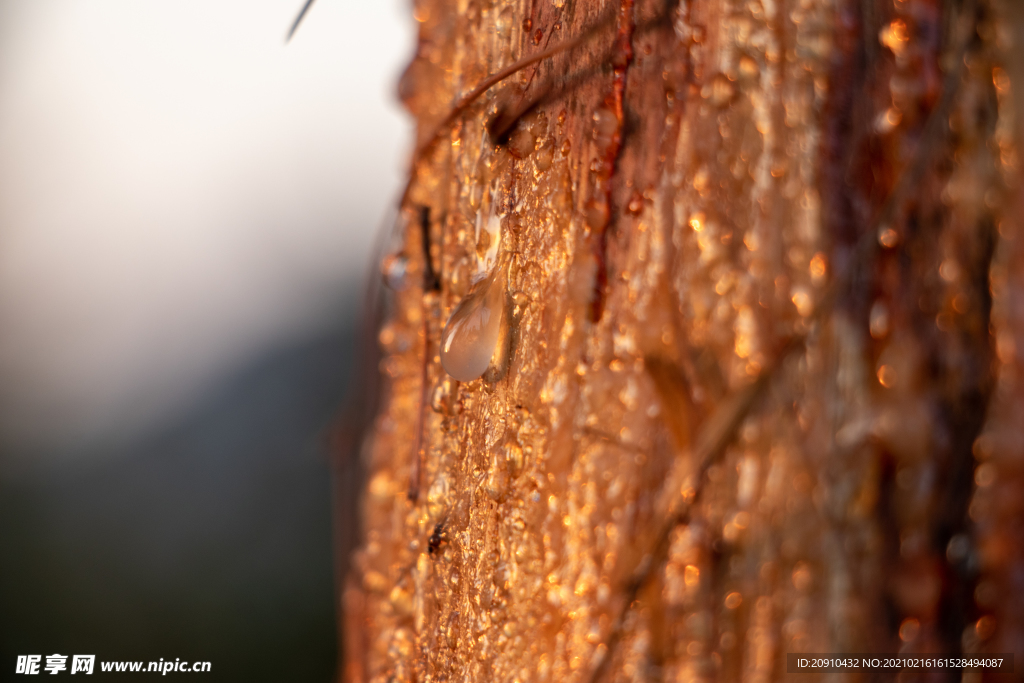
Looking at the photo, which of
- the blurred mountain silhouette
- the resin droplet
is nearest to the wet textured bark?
the resin droplet

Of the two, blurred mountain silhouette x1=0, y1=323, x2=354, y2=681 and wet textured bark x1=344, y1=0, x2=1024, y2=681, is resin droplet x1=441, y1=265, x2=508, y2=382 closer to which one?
wet textured bark x1=344, y1=0, x2=1024, y2=681

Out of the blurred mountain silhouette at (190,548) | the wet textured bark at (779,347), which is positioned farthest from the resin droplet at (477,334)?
the blurred mountain silhouette at (190,548)

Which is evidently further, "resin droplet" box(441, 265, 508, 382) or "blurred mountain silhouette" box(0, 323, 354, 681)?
"blurred mountain silhouette" box(0, 323, 354, 681)

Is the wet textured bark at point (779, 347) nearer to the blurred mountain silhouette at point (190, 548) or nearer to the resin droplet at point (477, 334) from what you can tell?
the resin droplet at point (477, 334)

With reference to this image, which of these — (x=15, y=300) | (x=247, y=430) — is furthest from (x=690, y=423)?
(x=15, y=300)

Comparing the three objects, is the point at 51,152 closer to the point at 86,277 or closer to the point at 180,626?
the point at 86,277

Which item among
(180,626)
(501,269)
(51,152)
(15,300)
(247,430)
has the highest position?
(51,152)
